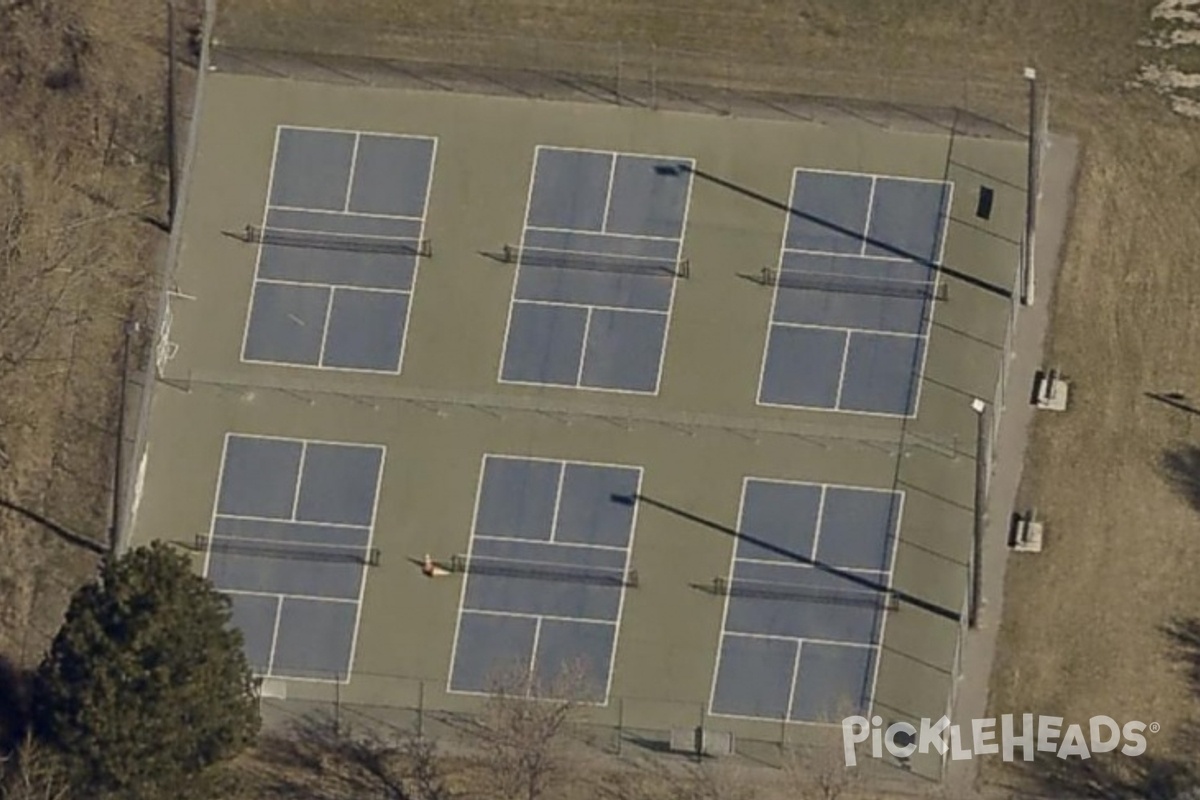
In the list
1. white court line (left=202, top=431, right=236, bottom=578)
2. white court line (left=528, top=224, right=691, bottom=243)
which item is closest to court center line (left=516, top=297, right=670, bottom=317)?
white court line (left=528, top=224, right=691, bottom=243)

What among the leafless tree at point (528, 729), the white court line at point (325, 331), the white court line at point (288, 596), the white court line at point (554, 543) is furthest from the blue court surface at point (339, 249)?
the leafless tree at point (528, 729)

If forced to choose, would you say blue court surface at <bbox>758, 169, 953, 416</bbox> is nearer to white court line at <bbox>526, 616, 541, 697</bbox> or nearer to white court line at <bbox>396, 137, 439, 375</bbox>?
white court line at <bbox>526, 616, 541, 697</bbox>

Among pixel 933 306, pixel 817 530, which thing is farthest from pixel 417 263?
pixel 933 306

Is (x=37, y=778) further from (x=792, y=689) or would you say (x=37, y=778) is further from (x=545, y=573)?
(x=792, y=689)

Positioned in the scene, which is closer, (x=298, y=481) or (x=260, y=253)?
(x=298, y=481)

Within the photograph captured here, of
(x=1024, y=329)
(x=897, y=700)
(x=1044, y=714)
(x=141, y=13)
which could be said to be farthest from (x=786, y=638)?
(x=141, y=13)

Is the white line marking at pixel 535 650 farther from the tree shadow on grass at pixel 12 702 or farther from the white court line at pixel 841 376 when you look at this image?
the tree shadow on grass at pixel 12 702

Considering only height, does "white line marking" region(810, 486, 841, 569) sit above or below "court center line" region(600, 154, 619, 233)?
below
